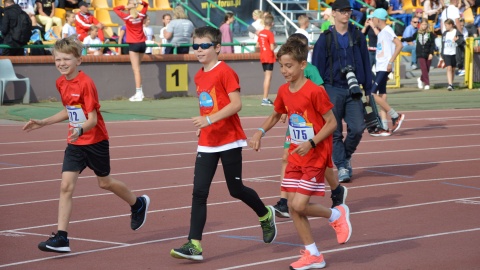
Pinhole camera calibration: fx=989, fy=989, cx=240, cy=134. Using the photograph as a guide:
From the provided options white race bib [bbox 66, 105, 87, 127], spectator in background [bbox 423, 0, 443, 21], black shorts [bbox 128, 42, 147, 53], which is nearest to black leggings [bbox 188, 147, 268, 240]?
white race bib [bbox 66, 105, 87, 127]

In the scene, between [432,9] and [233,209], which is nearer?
[233,209]

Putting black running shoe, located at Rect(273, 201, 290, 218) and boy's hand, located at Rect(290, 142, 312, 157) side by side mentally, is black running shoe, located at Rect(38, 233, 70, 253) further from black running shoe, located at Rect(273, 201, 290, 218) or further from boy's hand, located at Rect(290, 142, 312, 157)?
black running shoe, located at Rect(273, 201, 290, 218)

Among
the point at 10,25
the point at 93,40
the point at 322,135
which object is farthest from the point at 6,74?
the point at 322,135

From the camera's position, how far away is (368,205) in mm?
10117

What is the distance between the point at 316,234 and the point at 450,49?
62.6 ft

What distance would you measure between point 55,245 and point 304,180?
2.03 metres

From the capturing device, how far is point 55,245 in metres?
7.71

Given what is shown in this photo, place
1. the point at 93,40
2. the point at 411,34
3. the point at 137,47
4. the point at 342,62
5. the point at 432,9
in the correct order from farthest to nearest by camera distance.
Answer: the point at 432,9
the point at 411,34
the point at 93,40
the point at 137,47
the point at 342,62

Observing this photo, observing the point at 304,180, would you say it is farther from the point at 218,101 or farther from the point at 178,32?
the point at 178,32

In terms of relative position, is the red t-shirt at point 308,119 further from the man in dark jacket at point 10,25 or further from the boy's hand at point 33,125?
the man in dark jacket at point 10,25

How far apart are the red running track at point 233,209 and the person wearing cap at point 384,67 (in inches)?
17.9

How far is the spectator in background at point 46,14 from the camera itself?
25531 mm

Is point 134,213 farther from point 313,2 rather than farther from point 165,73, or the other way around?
point 313,2

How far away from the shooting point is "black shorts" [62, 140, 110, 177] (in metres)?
8.09
